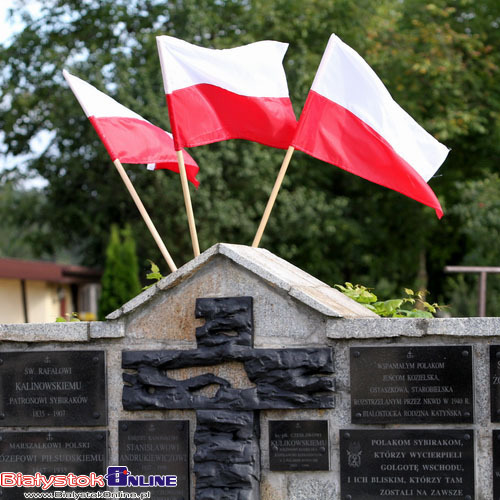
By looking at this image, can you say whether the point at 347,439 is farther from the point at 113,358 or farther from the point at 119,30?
the point at 119,30

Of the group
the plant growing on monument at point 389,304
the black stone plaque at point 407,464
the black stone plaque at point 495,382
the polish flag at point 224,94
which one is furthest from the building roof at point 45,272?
the black stone plaque at point 495,382

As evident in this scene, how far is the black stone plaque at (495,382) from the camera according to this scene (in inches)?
196

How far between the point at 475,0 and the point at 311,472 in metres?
18.6

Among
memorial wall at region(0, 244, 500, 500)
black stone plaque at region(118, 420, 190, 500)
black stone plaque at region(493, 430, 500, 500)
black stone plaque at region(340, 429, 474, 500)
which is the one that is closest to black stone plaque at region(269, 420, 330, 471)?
memorial wall at region(0, 244, 500, 500)

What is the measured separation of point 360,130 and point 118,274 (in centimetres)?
1369

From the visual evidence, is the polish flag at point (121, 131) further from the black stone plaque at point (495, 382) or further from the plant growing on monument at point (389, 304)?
the black stone plaque at point (495, 382)

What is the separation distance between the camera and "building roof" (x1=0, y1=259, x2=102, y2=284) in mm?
16469

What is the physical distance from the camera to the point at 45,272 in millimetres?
19219

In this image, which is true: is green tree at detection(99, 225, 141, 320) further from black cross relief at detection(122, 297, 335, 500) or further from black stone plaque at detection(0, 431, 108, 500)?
black cross relief at detection(122, 297, 335, 500)

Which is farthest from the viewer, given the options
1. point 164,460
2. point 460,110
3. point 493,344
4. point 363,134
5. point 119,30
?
point 119,30

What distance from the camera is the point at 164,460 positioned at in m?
5.35

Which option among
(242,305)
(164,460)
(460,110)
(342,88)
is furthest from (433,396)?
(460,110)

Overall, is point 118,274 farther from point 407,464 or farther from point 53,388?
point 407,464

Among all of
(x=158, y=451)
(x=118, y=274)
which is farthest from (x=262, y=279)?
(x=118, y=274)
